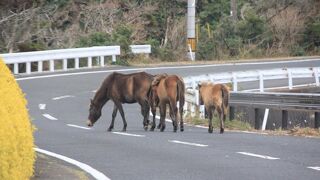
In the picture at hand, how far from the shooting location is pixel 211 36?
157 ft

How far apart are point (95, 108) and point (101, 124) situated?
1804 mm

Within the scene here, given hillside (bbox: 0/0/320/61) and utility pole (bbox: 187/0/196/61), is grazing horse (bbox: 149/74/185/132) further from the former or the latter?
utility pole (bbox: 187/0/196/61)

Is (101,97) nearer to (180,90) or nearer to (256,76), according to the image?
(180,90)

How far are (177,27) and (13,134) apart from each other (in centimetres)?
3994

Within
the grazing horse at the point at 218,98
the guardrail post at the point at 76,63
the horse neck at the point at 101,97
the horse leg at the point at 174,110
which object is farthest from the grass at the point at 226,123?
the guardrail post at the point at 76,63

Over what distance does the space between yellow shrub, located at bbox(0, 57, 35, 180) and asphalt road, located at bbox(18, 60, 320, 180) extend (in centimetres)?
225

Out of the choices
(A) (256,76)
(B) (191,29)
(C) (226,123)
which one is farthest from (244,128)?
(B) (191,29)

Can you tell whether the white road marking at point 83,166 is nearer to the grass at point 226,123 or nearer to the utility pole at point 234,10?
the grass at point 226,123

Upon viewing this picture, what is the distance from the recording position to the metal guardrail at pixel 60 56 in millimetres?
32453

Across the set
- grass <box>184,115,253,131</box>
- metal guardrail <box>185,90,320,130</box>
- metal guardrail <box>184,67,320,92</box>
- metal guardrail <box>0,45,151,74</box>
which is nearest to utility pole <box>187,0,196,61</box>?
metal guardrail <box>0,45,151,74</box>

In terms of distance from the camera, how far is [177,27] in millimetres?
47688

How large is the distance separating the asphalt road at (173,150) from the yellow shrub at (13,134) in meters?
2.25

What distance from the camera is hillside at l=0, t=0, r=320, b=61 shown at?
4128cm

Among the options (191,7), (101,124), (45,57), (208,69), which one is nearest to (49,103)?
(101,124)
